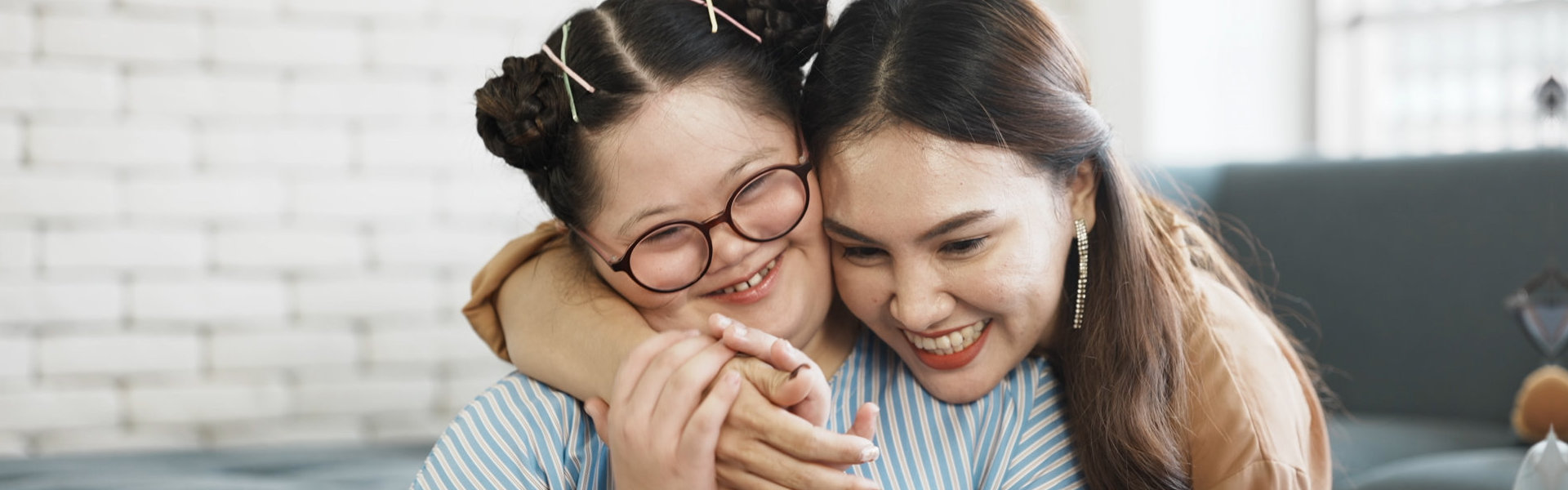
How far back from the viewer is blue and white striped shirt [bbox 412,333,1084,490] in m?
1.10

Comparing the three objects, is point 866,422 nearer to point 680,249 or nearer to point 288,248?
point 680,249

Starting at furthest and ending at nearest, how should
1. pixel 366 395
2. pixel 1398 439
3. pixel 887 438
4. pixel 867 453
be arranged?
pixel 366 395, pixel 1398 439, pixel 887 438, pixel 867 453

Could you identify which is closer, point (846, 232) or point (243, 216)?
point (846, 232)

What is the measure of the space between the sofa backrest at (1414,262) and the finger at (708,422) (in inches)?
59.6

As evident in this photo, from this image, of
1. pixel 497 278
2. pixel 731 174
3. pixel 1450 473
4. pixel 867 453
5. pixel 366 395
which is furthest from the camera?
pixel 366 395

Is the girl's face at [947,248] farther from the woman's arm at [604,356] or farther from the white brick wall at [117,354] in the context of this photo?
the white brick wall at [117,354]

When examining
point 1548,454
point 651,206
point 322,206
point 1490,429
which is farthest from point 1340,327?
point 322,206

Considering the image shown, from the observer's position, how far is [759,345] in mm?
1031

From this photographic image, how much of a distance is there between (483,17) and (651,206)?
159cm

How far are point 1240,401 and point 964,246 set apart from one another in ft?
1.11

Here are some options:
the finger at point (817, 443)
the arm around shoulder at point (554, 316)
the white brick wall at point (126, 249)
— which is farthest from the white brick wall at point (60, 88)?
the finger at point (817, 443)

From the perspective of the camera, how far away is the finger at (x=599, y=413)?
3.62ft

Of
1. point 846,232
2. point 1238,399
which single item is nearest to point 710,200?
point 846,232

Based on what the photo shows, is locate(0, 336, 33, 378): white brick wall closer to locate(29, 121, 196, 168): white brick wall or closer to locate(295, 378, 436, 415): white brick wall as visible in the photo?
locate(29, 121, 196, 168): white brick wall
